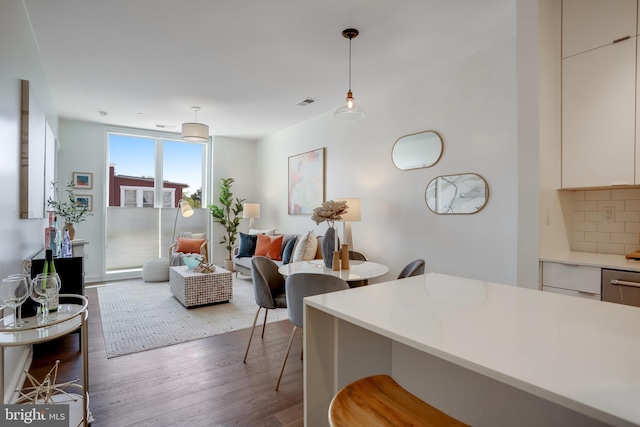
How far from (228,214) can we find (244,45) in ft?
13.9

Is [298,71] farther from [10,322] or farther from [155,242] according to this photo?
[155,242]

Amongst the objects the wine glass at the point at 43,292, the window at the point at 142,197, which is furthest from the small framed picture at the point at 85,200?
the wine glass at the point at 43,292

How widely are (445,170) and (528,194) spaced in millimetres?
1169

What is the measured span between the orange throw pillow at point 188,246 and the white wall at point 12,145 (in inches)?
127

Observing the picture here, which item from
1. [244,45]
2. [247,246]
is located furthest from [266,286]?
[247,246]

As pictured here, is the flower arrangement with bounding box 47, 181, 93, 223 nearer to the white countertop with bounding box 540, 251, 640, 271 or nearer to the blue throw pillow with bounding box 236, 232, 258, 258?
the blue throw pillow with bounding box 236, 232, 258, 258

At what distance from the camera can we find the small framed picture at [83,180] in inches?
222

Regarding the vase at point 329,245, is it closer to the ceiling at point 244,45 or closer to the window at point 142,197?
the ceiling at point 244,45

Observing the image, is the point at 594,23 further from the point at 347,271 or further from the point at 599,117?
the point at 347,271

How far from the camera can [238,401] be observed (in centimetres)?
213

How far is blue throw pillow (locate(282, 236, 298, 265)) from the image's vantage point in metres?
4.92

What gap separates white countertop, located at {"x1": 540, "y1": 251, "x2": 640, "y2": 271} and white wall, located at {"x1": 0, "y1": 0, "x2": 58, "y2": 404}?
3.43 m

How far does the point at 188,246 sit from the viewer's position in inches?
233

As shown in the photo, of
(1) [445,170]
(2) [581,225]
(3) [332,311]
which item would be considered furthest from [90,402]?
(2) [581,225]
